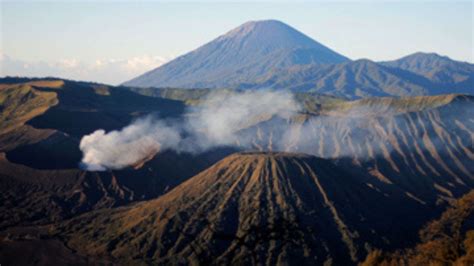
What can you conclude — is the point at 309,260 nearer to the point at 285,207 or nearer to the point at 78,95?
the point at 285,207

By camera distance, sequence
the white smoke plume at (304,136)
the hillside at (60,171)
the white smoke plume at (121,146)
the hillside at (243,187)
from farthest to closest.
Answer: the white smoke plume at (304,136) < the white smoke plume at (121,146) < the hillside at (60,171) < the hillside at (243,187)

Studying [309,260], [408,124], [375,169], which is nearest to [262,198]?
[309,260]

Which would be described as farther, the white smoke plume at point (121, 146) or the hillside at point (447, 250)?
the white smoke plume at point (121, 146)

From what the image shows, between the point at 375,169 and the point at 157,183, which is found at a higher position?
the point at 157,183

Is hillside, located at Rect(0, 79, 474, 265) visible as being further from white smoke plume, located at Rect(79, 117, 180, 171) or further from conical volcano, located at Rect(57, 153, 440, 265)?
white smoke plume, located at Rect(79, 117, 180, 171)

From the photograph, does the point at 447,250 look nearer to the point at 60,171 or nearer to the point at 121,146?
the point at 60,171

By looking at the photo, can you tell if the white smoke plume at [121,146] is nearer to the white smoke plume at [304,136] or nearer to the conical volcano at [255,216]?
the white smoke plume at [304,136]

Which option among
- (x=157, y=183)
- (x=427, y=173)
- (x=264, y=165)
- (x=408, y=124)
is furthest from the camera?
(x=408, y=124)

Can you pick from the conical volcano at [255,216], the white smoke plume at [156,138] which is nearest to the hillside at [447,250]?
the conical volcano at [255,216]

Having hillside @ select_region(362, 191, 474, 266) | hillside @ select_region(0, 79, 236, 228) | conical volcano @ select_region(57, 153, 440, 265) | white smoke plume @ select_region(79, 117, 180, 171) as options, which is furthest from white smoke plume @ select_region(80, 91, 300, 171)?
hillside @ select_region(362, 191, 474, 266)
